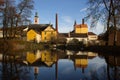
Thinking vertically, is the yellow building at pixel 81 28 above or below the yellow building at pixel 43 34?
above

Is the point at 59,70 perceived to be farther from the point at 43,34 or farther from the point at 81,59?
the point at 43,34

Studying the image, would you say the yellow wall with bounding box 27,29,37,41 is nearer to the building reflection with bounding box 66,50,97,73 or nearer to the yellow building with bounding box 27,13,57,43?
the yellow building with bounding box 27,13,57,43

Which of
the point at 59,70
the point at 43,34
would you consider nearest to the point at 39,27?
the point at 43,34

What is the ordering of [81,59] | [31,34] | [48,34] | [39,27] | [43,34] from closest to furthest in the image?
[81,59]
[31,34]
[48,34]
[43,34]
[39,27]

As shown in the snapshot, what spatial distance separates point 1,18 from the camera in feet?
190

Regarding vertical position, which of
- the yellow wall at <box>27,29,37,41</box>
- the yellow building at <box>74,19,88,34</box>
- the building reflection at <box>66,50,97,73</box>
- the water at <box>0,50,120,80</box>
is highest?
the yellow building at <box>74,19,88,34</box>

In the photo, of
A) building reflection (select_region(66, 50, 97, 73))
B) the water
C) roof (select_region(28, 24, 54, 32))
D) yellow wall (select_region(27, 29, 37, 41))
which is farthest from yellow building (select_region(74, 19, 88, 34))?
the water

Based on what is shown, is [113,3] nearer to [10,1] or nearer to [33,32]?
[10,1]

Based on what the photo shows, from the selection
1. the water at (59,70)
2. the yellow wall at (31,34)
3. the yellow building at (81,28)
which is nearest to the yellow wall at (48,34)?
the yellow wall at (31,34)

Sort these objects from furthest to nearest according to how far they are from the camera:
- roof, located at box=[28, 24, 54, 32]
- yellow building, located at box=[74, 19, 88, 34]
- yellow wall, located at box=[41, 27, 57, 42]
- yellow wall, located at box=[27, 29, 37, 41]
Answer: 1. yellow building, located at box=[74, 19, 88, 34]
2. roof, located at box=[28, 24, 54, 32]
3. yellow wall, located at box=[41, 27, 57, 42]
4. yellow wall, located at box=[27, 29, 37, 41]

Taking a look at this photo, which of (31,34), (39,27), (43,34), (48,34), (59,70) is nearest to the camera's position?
(59,70)

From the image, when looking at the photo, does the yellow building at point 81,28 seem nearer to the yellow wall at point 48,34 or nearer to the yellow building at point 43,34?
the yellow building at point 43,34

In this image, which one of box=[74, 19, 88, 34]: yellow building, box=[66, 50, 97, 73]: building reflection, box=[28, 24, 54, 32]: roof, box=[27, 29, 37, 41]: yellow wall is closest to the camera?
box=[66, 50, 97, 73]: building reflection

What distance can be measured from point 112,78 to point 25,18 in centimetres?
4554
